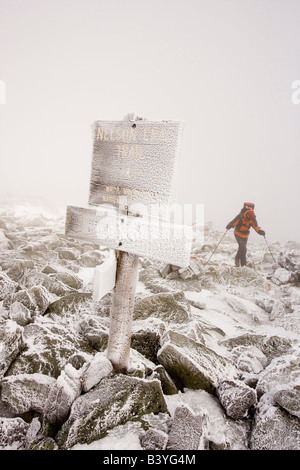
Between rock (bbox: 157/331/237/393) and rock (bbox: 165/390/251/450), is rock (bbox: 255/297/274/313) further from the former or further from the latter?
rock (bbox: 165/390/251/450)

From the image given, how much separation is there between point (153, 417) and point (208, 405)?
35.3 inches

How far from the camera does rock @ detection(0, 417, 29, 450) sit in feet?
7.73

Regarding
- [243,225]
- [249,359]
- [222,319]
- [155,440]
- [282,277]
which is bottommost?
[282,277]

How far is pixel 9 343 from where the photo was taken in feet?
10.6

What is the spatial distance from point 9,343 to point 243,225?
404 inches

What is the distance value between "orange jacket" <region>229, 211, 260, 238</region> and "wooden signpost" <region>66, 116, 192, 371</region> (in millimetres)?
8938

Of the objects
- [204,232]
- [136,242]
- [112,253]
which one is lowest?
[204,232]

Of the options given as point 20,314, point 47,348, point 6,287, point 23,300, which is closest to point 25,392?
point 47,348

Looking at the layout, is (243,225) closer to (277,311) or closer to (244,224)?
(244,224)

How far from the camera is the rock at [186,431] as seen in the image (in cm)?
225

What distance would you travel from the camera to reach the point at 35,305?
457cm

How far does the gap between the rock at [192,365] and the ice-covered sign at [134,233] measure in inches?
68.5

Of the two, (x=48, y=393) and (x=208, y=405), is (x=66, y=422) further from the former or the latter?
(x=208, y=405)

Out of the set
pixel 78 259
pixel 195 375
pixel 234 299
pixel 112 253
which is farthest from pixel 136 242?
pixel 78 259
